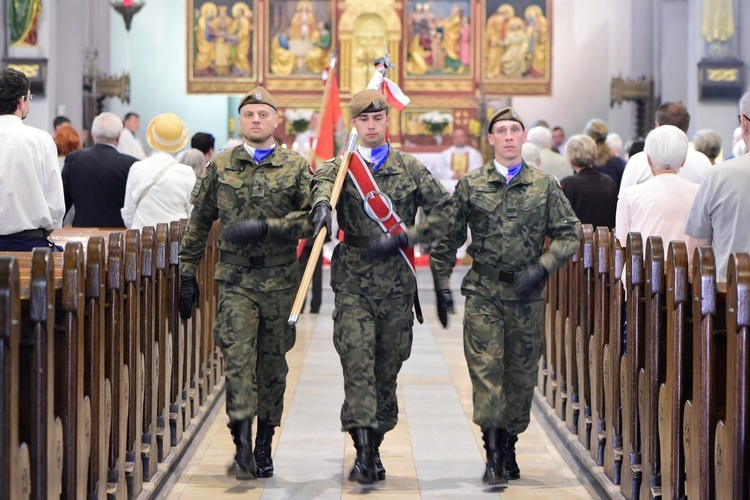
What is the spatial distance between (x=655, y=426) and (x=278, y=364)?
1.71 metres

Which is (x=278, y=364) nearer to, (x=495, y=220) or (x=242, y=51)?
(x=495, y=220)

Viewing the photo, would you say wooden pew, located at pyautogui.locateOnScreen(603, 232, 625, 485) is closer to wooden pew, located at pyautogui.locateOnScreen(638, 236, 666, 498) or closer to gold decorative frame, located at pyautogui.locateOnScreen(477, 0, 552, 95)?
wooden pew, located at pyautogui.locateOnScreen(638, 236, 666, 498)

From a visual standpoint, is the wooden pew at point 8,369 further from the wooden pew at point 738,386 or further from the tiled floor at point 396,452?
the tiled floor at point 396,452

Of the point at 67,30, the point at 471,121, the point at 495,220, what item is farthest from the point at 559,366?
the point at 67,30

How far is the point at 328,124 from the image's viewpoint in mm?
10805

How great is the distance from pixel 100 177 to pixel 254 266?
337 centimetres

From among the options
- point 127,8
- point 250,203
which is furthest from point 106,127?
point 127,8

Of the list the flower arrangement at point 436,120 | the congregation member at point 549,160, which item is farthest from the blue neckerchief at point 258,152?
the flower arrangement at point 436,120

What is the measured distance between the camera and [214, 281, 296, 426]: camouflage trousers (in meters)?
5.35

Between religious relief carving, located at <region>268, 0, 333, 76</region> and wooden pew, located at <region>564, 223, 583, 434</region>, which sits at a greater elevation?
religious relief carving, located at <region>268, 0, 333, 76</region>

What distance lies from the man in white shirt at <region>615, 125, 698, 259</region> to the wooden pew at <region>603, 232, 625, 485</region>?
0.40 meters

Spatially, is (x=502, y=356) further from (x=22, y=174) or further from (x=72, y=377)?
(x=22, y=174)

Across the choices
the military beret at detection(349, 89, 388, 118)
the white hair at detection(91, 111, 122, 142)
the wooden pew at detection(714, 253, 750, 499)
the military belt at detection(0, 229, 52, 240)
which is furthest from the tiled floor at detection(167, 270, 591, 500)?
the white hair at detection(91, 111, 122, 142)

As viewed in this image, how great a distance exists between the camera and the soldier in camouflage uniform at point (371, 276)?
5312 millimetres
